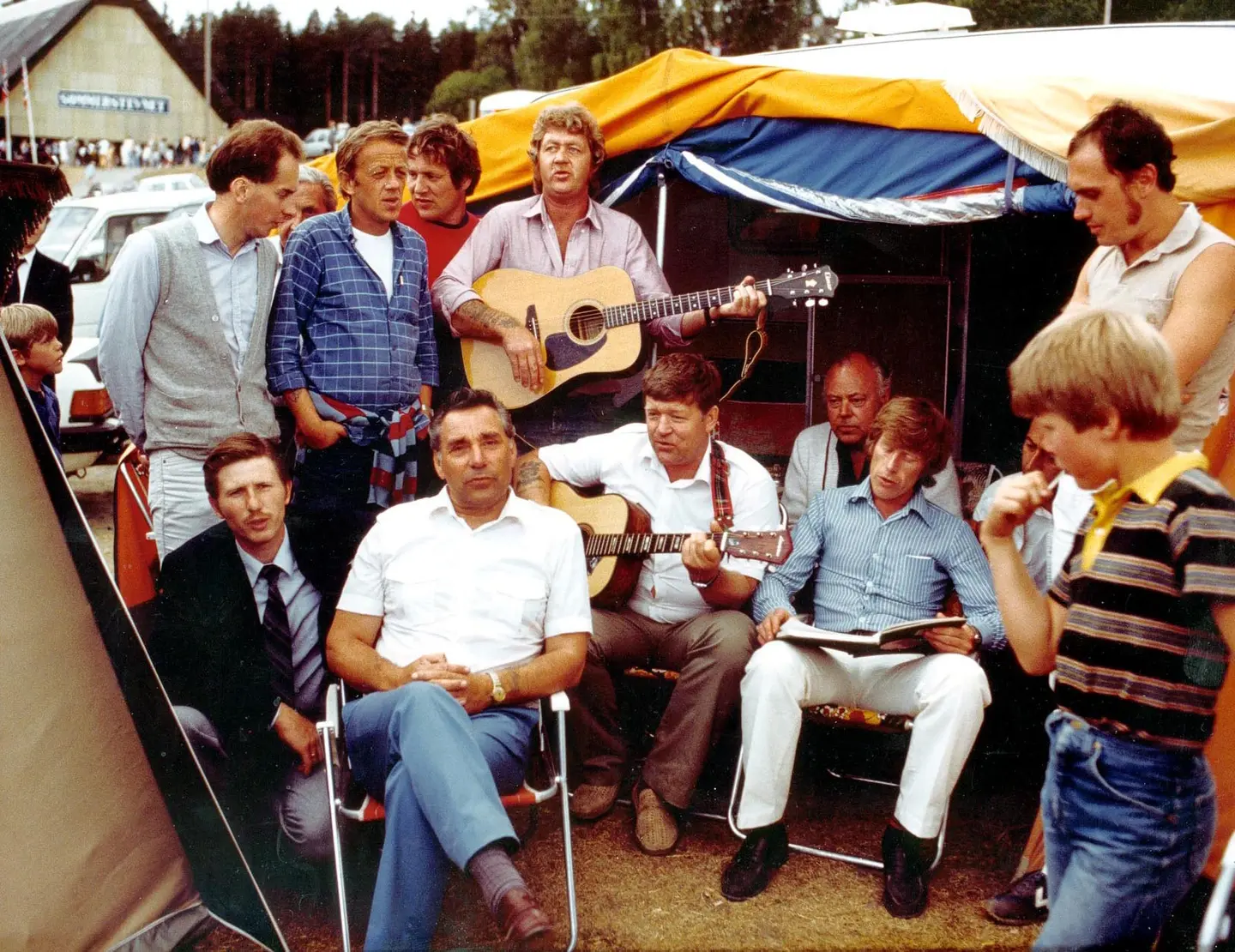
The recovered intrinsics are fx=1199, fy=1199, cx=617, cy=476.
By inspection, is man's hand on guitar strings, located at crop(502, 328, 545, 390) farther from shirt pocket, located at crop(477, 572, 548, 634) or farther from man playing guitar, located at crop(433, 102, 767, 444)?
shirt pocket, located at crop(477, 572, 548, 634)

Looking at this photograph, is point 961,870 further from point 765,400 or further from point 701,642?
point 765,400

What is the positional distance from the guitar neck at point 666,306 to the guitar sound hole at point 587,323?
0.03 meters

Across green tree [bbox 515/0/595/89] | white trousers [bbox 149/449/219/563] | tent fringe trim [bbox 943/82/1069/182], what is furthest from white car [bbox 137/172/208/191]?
green tree [bbox 515/0/595/89]

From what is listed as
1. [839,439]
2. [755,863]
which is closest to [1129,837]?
[755,863]

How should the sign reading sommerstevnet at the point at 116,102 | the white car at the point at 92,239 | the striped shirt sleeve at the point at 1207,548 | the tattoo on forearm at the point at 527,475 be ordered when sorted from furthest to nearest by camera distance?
1. the sign reading sommerstevnet at the point at 116,102
2. the white car at the point at 92,239
3. the tattoo on forearm at the point at 527,475
4. the striped shirt sleeve at the point at 1207,548

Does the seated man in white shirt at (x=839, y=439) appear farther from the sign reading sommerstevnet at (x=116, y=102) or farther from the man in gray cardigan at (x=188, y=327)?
the sign reading sommerstevnet at (x=116, y=102)

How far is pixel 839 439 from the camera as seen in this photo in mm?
4578

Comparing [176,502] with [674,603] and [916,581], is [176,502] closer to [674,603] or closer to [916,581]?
[674,603]

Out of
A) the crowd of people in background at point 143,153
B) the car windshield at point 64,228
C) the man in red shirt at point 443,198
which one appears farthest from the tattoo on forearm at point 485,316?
the crowd of people in background at point 143,153

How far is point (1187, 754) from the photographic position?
2016mm

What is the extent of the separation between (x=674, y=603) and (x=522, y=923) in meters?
1.45

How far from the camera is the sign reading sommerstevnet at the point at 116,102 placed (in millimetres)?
10719

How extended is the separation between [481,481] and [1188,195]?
2.13 m

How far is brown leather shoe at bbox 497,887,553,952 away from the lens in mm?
2645
